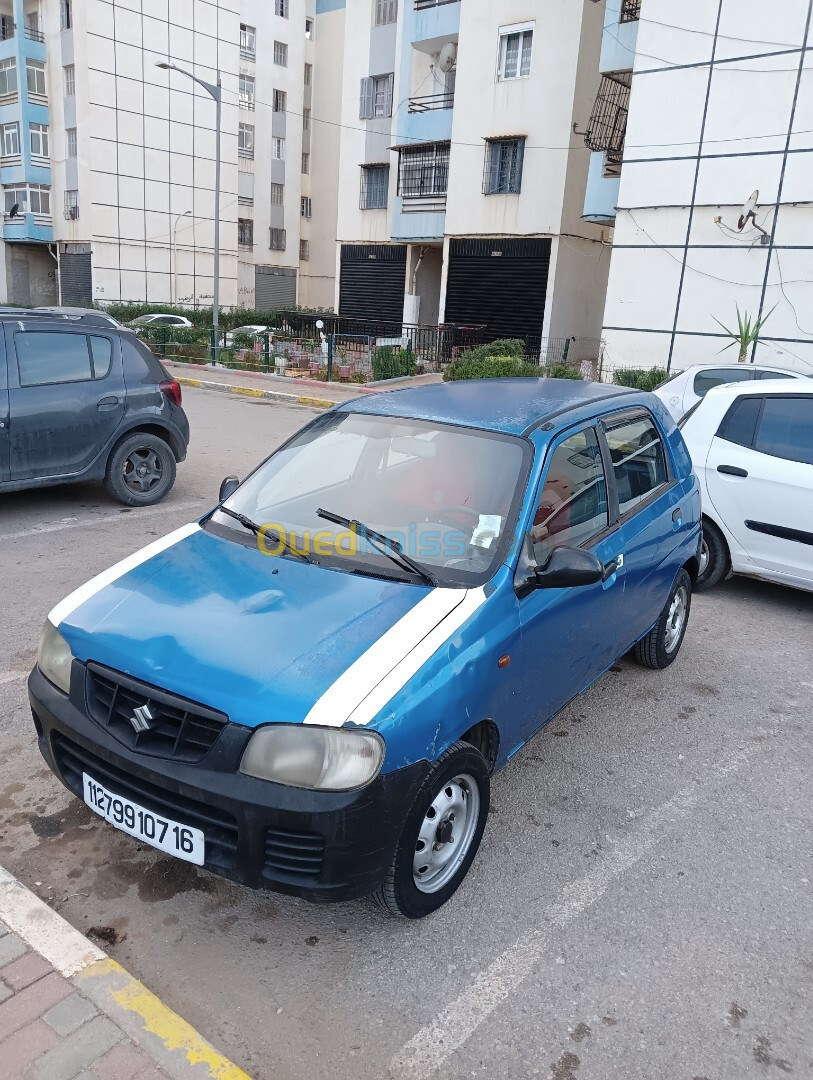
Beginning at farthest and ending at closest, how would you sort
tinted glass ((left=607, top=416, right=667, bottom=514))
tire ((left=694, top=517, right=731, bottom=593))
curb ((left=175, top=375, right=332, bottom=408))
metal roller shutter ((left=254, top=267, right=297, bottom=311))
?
1. metal roller shutter ((left=254, top=267, right=297, bottom=311))
2. curb ((left=175, top=375, right=332, bottom=408))
3. tire ((left=694, top=517, right=731, bottom=593))
4. tinted glass ((left=607, top=416, right=667, bottom=514))

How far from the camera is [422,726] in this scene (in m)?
2.60

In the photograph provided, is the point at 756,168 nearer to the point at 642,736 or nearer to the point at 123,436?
the point at 123,436

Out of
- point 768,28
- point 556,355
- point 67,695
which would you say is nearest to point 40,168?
point 556,355

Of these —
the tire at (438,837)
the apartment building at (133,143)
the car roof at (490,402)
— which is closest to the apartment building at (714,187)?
the car roof at (490,402)

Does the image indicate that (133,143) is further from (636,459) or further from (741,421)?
(636,459)

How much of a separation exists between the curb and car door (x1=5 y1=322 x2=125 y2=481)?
866cm

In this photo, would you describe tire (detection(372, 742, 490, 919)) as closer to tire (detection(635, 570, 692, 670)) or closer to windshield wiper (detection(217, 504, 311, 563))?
windshield wiper (detection(217, 504, 311, 563))

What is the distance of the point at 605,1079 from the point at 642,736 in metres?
2.13

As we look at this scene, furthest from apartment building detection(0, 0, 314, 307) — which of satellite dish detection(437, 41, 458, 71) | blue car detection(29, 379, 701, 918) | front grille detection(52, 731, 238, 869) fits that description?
front grille detection(52, 731, 238, 869)

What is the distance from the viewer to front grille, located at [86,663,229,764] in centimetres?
257

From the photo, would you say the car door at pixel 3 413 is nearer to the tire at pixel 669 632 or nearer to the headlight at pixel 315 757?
the tire at pixel 669 632

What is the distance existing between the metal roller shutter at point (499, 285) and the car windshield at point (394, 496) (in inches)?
876

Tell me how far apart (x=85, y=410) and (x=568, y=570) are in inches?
224

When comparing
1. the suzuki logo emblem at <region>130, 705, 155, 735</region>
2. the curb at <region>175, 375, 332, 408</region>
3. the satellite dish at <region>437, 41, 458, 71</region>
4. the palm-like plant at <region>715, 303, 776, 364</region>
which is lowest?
the curb at <region>175, 375, 332, 408</region>
